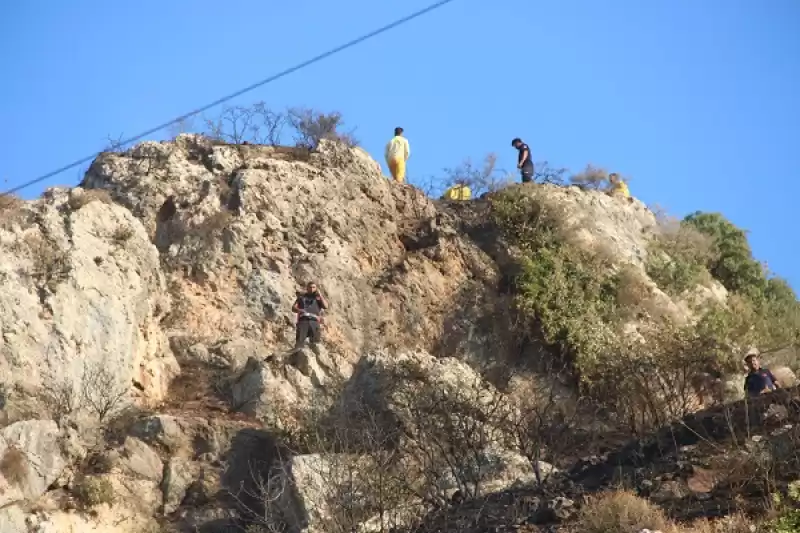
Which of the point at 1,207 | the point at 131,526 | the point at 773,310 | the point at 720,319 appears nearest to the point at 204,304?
the point at 1,207

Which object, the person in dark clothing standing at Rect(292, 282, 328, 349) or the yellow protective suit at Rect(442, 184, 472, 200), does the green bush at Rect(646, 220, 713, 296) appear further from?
the person in dark clothing standing at Rect(292, 282, 328, 349)

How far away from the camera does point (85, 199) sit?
24.6 meters

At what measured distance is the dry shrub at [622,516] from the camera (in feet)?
55.0

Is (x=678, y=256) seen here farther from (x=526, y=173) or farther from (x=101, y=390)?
(x=101, y=390)

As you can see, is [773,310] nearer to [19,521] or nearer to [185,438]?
[185,438]

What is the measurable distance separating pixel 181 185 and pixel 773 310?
11480 millimetres

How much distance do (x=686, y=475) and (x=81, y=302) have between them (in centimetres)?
959

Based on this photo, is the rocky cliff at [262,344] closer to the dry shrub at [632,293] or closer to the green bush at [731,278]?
the dry shrub at [632,293]

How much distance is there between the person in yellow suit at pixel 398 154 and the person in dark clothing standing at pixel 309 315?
615 centimetres

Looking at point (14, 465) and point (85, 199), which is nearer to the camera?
point (14, 465)

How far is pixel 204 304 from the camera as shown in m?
25.2

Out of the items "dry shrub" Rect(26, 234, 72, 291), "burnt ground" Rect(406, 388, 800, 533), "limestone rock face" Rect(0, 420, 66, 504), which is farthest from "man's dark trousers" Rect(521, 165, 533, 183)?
"limestone rock face" Rect(0, 420, 66, 504)

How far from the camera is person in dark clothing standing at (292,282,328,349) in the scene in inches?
934

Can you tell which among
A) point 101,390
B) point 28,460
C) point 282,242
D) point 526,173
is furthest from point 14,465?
point 526,173
